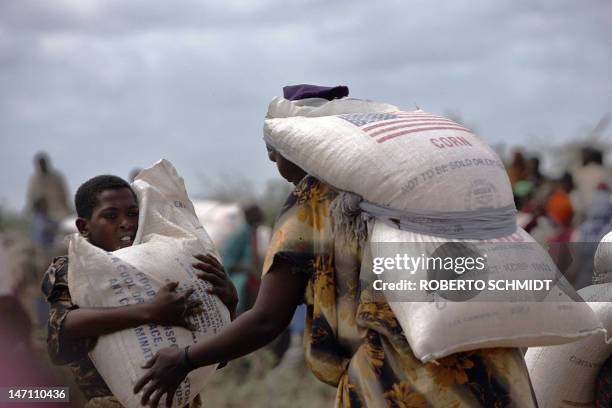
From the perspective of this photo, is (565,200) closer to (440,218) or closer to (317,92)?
(317,92)

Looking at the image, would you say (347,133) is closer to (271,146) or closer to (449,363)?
(271,146)

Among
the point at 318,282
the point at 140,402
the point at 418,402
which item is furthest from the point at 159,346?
the point at 418,402

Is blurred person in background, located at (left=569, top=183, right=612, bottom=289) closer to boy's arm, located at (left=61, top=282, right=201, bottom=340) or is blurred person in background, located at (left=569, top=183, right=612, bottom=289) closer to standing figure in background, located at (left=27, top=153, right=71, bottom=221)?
boy's arm, located at (left=61, top=282, right=201, bottom=340)

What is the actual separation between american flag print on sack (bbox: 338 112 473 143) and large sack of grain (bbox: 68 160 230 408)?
0.72m

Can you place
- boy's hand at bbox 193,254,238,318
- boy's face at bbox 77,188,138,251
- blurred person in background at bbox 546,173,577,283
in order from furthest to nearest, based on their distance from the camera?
blurred person in background at bbox 546,173,577,283 → boy's face at bbox 77,188,138,251 → boy's hand at bbox 193,254,238,318

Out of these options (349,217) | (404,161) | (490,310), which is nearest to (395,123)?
(404,161)

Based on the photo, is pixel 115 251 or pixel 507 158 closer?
pixel 115 251

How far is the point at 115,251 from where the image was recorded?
3340 mm

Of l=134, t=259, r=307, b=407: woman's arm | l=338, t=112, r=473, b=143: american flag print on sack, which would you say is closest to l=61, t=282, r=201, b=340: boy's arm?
l=134, t=259, r=307, b=407: woman's arm

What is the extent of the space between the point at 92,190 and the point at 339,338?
1121mm

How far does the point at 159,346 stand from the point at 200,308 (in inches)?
7.4

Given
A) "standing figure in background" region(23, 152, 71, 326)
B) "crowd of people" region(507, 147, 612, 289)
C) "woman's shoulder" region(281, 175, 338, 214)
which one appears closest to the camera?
"woman's shoulder" region(281, 175, 338, 214)

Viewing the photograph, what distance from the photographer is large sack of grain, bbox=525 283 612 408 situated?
353 cm

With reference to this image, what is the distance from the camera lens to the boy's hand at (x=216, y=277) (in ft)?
11.0
